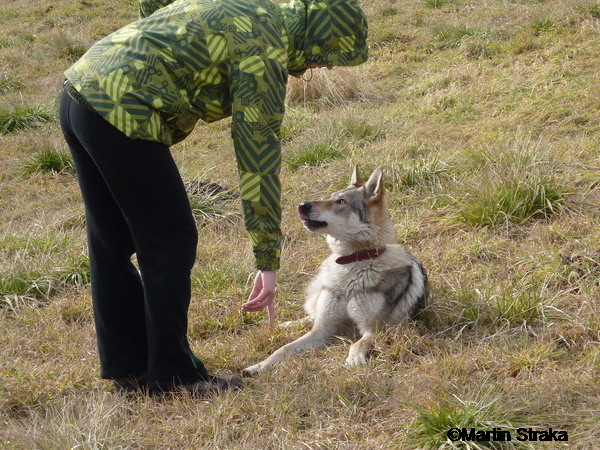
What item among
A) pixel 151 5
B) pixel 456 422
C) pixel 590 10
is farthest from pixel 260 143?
pixel 590 10

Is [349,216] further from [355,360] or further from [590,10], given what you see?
[590,10]

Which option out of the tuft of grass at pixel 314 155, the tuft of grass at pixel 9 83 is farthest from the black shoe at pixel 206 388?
the tuft of grass at pixel 9 83

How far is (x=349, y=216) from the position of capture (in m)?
4.41

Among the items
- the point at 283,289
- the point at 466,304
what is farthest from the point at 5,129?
the point at 466,304

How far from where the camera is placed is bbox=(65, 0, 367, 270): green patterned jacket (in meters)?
2.71

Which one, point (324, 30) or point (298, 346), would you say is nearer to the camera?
point (324, 30)

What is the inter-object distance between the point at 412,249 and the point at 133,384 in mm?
2601

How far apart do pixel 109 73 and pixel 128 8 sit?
12.9m

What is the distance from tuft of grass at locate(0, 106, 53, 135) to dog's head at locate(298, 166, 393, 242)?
5.94 meters

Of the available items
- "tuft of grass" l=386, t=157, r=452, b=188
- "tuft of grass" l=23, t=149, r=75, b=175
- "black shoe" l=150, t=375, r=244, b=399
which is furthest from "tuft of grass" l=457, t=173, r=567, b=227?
"tuft of grass" l=23, t=149, r=75, b=175

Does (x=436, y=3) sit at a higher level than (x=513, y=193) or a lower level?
higher

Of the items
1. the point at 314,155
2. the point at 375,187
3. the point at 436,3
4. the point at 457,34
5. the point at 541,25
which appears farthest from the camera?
the point at 436,3

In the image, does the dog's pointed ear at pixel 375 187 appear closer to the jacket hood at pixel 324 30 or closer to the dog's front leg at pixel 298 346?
the dog's front leg at pixel 298 346

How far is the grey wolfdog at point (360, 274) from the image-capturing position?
426cm
